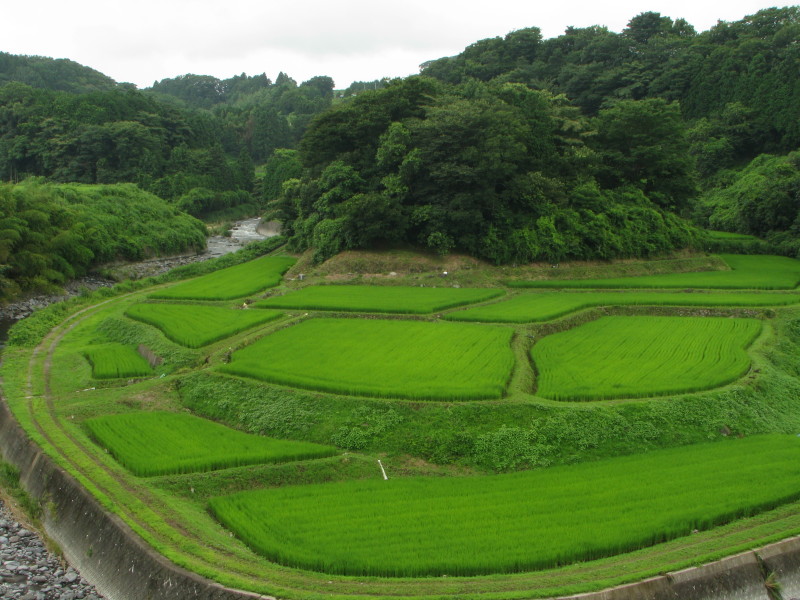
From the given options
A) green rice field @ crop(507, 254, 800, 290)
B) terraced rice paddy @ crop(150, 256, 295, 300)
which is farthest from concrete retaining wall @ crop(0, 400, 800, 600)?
green rice field @ crop(507, 254, 800, 290)

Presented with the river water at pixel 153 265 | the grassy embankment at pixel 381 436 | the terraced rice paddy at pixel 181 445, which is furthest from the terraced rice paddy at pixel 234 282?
the terraced rice paddy at pixel 181 445

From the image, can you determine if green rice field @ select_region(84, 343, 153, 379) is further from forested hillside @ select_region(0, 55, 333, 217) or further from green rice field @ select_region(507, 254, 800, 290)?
forested hillside @ select_region(0, 55, 333, 217)

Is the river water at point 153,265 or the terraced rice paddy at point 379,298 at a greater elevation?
the terraced rice paddy at point 379,298

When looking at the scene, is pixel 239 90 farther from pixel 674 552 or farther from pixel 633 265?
pixel 674 552

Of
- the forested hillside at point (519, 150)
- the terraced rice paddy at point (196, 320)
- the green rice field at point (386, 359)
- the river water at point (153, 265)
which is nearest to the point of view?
the green rice field at point (386, 359)

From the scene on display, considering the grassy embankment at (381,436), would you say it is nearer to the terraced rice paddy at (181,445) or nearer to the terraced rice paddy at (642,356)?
the terraced rice paddy at (181,445)

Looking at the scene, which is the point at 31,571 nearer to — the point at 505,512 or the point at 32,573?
the point at 32,573

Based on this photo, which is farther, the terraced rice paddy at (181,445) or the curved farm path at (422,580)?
the terraced rice paddy at (181,445)

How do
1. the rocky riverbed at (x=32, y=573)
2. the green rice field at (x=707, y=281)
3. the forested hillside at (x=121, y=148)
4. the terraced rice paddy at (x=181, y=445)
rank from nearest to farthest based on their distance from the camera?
the rocky riverbed at (x=32, y=573) < the terraced rice paddy at (x=181, y=445) < the green rice field at (x=707, y=281) < the forested hillside at (x=121, y=148)
